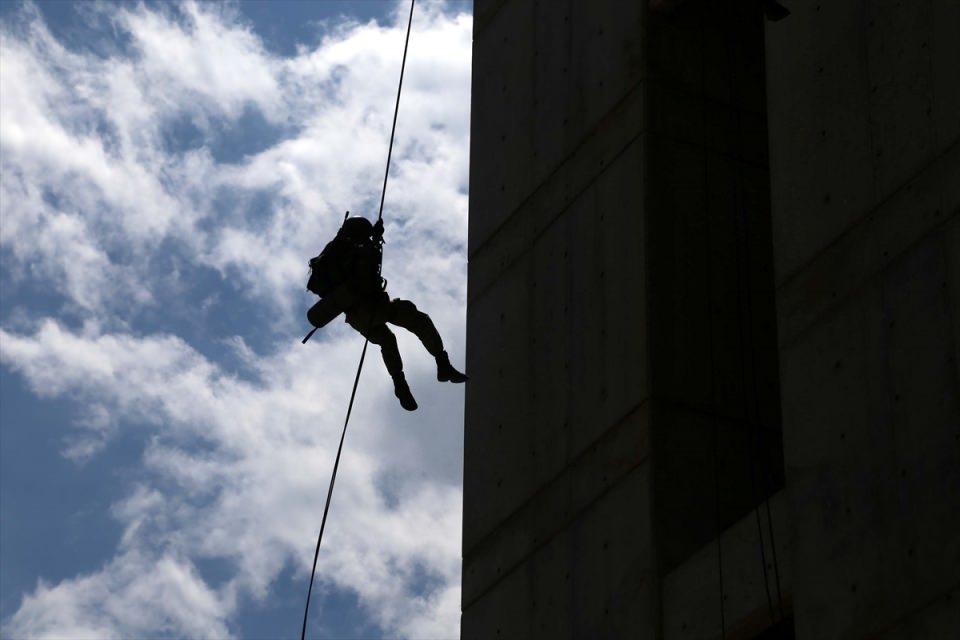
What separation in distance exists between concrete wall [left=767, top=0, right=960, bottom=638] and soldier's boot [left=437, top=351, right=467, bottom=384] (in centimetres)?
340

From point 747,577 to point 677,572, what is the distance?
74cm

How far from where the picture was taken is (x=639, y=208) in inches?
520

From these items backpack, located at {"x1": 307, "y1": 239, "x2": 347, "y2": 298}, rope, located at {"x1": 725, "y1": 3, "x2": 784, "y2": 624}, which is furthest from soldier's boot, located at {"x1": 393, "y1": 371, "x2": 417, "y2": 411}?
rope, located at {"x1": 725, "y1": 3, "x2": 784, "y2": 624}

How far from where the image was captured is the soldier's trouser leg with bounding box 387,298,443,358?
45.1ft

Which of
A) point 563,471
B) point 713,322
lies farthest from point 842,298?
point 563,471

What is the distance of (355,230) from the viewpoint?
13.4 m

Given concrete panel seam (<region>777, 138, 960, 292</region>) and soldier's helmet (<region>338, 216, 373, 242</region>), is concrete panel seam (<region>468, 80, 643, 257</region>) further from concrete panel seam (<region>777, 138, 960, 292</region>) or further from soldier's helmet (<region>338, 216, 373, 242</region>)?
concrete panel seam (<region>777, 138, 960, 292</region>)

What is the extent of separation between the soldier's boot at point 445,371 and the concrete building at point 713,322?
715 millimetres

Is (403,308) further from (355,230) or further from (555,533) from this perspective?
(555,533)

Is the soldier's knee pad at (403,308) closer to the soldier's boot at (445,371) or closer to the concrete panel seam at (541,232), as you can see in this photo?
the soldier's boot at (445,371)

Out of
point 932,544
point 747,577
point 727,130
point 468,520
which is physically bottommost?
point 932,544

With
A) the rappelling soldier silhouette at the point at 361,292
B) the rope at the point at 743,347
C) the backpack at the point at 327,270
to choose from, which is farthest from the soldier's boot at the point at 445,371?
the rope at the point at 743,347

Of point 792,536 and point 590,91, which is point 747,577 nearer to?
point 792,536

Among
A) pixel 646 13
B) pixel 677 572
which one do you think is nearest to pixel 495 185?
pixel 646 13
